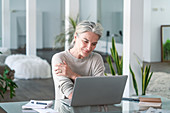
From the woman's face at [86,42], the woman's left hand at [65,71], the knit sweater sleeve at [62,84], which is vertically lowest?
the knit sweater sleeve at [62,84]

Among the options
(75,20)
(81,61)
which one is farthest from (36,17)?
(81,61)

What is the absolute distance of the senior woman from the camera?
3090mm

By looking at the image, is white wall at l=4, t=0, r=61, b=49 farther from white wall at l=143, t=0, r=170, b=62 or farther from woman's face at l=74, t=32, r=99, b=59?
woman's face at l=74, t=32, r=99, b=59

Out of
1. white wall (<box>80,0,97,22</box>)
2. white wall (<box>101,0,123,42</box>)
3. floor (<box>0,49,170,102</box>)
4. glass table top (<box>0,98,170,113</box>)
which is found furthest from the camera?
white wall (<box>80,0,97,22</box>)

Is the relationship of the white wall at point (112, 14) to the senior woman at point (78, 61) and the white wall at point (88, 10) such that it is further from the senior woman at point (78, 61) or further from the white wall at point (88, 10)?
the senior woman at point (78, 61)

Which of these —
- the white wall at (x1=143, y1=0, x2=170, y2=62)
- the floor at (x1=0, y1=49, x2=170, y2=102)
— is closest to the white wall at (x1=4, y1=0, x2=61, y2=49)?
the floor at (x1=0, y1=49, x2=170, y2=102)

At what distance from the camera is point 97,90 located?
2666mm

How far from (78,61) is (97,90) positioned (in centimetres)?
64

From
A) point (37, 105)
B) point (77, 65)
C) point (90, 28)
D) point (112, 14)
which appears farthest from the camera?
point (112, 14)

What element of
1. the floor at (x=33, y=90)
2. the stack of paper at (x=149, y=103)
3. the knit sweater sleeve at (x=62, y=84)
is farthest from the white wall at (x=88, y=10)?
the stack of paper at (x=149, y=103)

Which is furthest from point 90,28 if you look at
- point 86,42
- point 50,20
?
point 50,20

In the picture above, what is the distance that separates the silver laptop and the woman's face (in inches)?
20.4

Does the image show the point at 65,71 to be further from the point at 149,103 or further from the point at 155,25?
the point at 155,25

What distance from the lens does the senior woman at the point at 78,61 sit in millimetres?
3090
